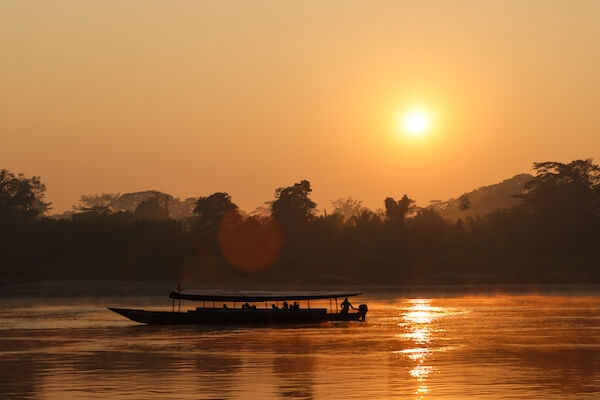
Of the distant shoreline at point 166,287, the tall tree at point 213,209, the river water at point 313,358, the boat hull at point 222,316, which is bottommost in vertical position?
the river water at point 313,358

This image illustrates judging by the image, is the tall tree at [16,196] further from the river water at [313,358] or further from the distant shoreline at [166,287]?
the river water at [313,358]

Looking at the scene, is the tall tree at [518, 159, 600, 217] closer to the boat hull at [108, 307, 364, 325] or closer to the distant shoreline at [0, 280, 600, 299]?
the distant shoreline at [0, 280, 600, 299]

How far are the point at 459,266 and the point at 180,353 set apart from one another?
109 m

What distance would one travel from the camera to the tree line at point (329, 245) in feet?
502

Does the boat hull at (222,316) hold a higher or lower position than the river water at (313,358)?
higher

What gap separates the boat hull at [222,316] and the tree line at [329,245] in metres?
78.7

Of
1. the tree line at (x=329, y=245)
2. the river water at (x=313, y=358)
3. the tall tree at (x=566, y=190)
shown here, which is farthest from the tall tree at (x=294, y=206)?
the river water at (x=313, y=358)

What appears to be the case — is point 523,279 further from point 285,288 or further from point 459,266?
point 285,288

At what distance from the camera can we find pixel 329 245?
525ft

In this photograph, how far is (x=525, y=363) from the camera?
43.5m

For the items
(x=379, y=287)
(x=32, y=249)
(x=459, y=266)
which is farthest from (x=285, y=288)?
(x=32, y=249)

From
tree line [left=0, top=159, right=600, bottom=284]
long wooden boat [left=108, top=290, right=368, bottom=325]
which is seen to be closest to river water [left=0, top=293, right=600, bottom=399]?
long wooden boat [left=108, top=290, right=368, bottom=325]

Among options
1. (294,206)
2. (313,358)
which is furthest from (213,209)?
(313,358)

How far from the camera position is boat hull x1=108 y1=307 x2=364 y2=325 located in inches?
2689
